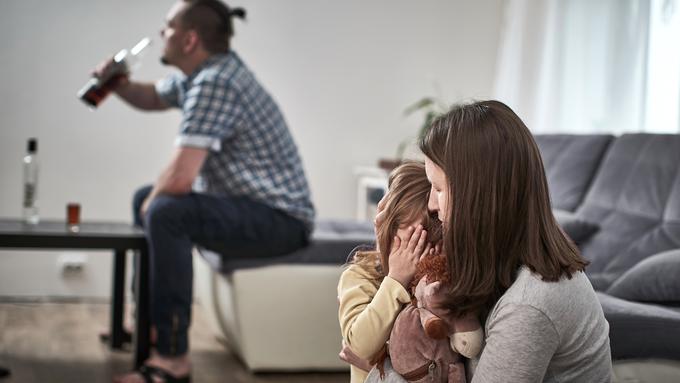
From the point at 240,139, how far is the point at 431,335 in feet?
5.36

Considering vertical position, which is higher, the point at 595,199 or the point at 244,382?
the point at 595,199

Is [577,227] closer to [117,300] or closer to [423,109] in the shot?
[117,300]

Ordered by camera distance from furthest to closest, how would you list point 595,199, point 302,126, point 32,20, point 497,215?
point 302,126
point 32,20
point 595,199
point 497,215

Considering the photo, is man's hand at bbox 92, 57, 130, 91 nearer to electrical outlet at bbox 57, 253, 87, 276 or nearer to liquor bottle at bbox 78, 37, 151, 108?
liquor bottle at bbox 78, 37, 151, 108

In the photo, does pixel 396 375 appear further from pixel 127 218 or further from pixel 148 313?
pixel 127 218

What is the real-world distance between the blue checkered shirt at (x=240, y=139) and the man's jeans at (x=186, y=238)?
0.20 feet

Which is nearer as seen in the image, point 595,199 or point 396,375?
point 396,375

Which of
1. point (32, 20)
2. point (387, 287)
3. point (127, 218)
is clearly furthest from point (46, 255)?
point (387, 287)

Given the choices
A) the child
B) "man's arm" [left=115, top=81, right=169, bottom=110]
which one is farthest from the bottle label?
the child

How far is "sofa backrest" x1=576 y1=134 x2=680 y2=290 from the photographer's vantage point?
258 cm

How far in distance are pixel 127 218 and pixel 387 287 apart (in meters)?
3.08

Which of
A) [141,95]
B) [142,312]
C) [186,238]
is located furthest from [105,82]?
[142,312]

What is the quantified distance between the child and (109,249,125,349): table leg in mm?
1809

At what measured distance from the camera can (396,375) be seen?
1.47 meters
